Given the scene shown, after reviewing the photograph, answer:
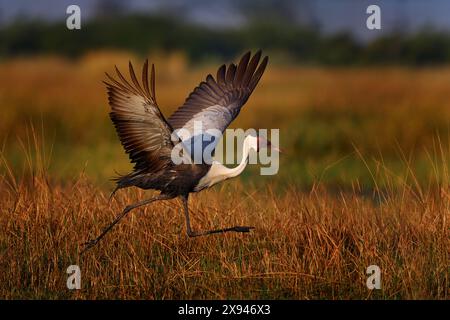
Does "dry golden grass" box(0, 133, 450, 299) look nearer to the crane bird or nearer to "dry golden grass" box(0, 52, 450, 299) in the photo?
"dry golden grass" box(0, 52, 450, 299)

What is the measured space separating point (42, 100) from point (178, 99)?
230 centimetres

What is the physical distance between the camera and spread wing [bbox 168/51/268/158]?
23.8 ft

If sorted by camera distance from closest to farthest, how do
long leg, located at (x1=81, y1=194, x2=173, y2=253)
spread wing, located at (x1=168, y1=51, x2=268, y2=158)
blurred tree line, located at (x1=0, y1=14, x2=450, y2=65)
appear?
long leg, located at (x1=81, y1=194, x2=173, y2=253), spread wing, located at (x1=168, y1=51, x2=268, y2=158), blurred tree line, located at (x1=0, y1=14, x2=450, y2=65)

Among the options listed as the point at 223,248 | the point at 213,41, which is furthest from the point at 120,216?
the point at 213,41

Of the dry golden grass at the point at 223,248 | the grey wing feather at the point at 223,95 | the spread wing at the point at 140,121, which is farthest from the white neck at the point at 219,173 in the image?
the grey wing feather at the point at 223,95

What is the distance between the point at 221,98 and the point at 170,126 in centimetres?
139

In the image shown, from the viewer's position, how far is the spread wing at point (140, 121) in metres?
5.98

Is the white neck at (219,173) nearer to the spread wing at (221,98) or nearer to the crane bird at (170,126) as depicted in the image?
the crane bird at (170,126)

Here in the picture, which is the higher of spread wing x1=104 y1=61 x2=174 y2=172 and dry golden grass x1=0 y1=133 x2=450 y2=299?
spread wing x1=104 y1=61 x2=174 y2=172

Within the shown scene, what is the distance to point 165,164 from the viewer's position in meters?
6.62

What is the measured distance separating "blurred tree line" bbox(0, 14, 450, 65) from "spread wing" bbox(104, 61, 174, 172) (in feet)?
58.1

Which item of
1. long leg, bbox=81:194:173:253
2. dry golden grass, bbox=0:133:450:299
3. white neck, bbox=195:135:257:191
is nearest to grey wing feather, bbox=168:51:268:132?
white neck, bbox=195:135:257:191

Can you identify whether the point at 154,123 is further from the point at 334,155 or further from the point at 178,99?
the point at 178,99

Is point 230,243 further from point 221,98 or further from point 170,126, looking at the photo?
point 221,98
